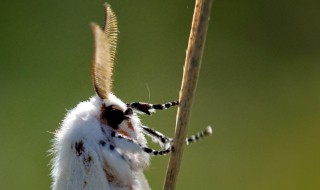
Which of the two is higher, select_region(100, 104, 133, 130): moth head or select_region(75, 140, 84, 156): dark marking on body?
select_region(100, 104, 133, 130): moth head

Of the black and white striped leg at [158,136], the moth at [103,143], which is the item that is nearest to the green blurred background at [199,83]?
the black and white striped leg at [158,136]

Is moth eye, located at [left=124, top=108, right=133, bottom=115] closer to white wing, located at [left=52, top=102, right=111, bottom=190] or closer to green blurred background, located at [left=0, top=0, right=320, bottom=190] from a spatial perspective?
white wing, located at [left=52, top=102, right=111, bottom=190]

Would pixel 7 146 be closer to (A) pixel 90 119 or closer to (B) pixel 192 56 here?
(A) pixel 90 119

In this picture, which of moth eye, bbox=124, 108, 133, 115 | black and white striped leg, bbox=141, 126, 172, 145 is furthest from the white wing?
black and white striped leg, bbox=141, 126, 172, 145

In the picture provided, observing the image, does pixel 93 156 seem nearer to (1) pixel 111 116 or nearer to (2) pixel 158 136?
(1) pixel 111 116

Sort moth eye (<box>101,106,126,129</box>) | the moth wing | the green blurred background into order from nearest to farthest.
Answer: the moth wing
moth eye (<box>101,106,126,129</box>)
the green blurred background

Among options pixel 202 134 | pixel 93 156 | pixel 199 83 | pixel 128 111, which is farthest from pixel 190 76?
pixel 199 83

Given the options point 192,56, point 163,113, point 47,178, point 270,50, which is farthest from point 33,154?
point 192,56
